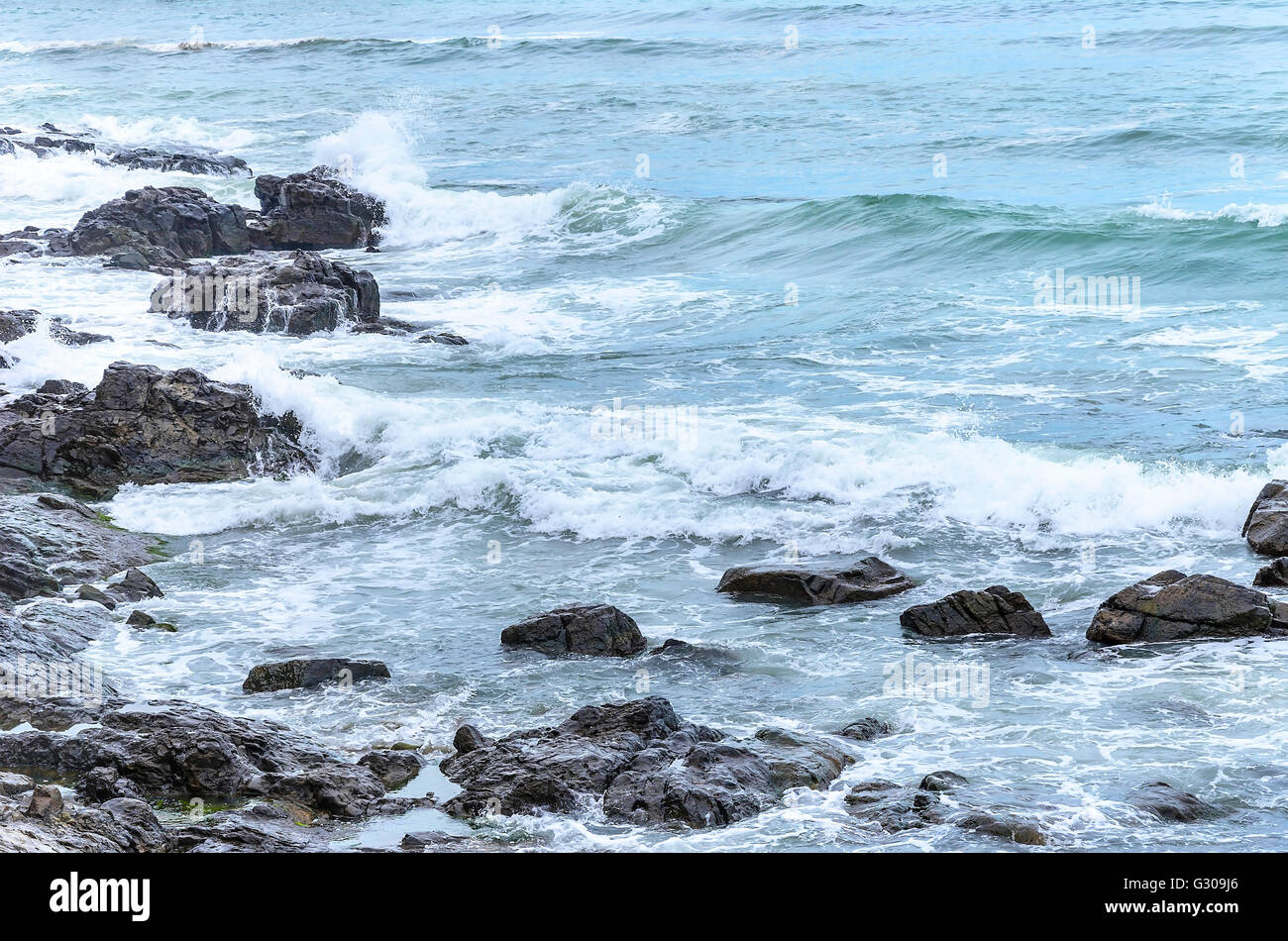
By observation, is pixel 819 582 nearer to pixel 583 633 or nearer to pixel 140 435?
pixel 583 633

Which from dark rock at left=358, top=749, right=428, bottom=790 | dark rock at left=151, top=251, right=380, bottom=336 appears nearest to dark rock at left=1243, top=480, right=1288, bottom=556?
dark rock at left=358, top=749, right=428, bottom=790

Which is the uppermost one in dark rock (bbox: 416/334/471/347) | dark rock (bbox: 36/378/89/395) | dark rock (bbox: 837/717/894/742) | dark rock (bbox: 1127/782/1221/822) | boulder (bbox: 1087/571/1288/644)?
dark rock (bbox: 416/334/471/347)

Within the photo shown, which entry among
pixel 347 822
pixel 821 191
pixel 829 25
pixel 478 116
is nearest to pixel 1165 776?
pixel 347 822

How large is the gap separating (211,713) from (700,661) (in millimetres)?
3412

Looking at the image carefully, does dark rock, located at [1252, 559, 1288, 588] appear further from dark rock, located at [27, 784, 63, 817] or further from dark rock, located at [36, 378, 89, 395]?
dark rock, located at [36, 378, 89, 395]

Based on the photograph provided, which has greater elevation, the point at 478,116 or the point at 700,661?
the point at 478,116

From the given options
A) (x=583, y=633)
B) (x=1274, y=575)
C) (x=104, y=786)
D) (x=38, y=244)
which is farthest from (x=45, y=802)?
(x=38, y=244)

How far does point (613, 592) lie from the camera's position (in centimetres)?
1156

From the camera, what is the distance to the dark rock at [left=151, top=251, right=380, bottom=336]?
770 inches

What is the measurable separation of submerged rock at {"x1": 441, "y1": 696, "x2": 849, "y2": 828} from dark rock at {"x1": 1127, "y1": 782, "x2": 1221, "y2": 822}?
5.31ft

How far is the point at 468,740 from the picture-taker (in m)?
8.14

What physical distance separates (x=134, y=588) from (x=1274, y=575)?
9.02 meters

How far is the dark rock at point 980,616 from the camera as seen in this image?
10.1m
